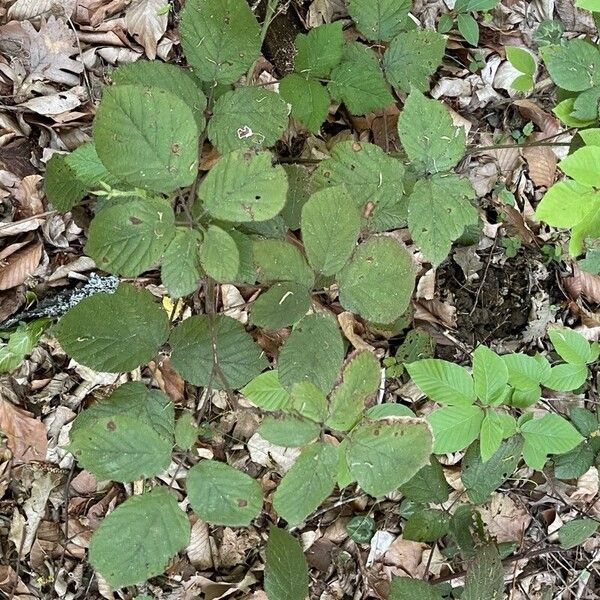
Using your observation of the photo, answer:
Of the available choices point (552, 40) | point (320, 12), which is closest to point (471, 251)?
point (552, 40)

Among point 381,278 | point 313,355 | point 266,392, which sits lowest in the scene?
point 266,392

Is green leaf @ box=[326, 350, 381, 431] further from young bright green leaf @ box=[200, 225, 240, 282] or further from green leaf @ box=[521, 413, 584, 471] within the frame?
green leaf @ box=[521, 413, 584, 471]

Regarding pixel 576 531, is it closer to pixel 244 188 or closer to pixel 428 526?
pixel 428 526

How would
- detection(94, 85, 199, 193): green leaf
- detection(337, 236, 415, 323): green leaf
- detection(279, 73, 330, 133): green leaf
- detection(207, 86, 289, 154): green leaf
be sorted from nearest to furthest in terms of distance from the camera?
detection(94, 85, 199, 193): green leaf → detection(337, 236, 415, 323): green leaf → detection(207, 86, 289, 154): green leaf → detection(279, 73, 330, 133): green leaf

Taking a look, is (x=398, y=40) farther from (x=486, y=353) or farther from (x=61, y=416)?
(x=61, y=416)

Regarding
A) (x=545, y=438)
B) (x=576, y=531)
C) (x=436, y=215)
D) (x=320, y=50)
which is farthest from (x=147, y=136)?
(x=576, y=531)

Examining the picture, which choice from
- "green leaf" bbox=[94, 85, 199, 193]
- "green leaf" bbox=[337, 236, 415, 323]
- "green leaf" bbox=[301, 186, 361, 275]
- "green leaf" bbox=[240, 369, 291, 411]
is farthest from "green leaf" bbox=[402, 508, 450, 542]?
"green leaf" bbox=[94, 85, 199, 193]
